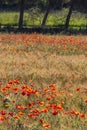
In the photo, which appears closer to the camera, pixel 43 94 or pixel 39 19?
pixel 43 94

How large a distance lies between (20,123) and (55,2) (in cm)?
3869

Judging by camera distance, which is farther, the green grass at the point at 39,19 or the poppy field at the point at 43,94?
the green grass at the point at 39,19

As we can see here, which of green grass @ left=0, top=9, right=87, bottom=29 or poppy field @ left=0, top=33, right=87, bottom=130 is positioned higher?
poppy field @ left=0, top=33, right=87, bottom=130

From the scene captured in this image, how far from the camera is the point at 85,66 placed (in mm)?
11867

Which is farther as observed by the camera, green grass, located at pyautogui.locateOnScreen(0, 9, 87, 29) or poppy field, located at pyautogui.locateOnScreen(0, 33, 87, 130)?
green grass, located at pyautogui.locateOnScreen(0, 9, 87, 29)

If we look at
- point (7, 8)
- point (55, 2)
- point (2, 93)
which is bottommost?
point (7, 8)

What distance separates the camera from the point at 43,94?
292 inches

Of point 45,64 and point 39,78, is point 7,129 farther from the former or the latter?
point 45,64

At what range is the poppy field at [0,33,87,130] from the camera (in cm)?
597

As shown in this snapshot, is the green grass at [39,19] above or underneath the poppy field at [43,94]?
underneath

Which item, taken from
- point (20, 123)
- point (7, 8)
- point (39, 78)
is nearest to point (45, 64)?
point (39, 78)

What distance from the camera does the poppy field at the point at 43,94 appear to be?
19.6 ft

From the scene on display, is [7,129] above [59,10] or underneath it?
above

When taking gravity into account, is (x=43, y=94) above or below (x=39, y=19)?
above
